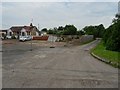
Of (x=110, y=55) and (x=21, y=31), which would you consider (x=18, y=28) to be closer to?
(x=21, y=31)

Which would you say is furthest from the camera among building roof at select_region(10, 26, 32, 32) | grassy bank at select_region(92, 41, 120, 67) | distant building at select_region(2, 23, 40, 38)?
building roof at select_region(10, 26, 32, 32)

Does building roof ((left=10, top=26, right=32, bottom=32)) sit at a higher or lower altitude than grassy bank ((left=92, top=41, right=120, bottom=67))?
higher

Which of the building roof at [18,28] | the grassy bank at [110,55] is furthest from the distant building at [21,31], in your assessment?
the grassy bank at [110,55]

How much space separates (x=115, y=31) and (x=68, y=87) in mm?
28182

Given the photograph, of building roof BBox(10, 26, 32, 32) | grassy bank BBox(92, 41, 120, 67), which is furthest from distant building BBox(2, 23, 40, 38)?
grassy bank BBox(92, 41, 120, 67)

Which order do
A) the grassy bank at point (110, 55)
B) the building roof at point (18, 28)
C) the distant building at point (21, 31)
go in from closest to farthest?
the grassy bank at point (110, 55), the distant building at point (21, 31), the building roof at point (18, 28)

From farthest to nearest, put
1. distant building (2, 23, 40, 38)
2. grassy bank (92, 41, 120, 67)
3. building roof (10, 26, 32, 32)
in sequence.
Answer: building roof (10, 26, 32, 32)
distant building (2, 23, 40, 38)
grassy bank (92, 41, 120, 67)

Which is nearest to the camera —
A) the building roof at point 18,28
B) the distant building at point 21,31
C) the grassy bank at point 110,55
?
the grassy bank at point 110,55

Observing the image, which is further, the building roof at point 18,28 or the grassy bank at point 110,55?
the building roof at point 18,28

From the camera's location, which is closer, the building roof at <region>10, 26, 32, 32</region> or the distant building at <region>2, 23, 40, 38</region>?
the distant building at <region>2, 23, 40, 38</region>

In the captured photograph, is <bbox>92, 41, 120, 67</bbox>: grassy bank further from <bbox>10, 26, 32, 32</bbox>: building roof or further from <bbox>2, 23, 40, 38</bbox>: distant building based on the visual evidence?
<bbox>10, 26, 32, 32</bbox>: building roof

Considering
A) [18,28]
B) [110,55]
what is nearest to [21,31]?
[18,28]

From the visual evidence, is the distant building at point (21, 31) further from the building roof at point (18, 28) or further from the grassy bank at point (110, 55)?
the grassy bank at point (110, 55)

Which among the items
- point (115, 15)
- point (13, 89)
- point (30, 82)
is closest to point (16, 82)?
point (30, 82)
